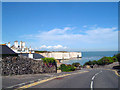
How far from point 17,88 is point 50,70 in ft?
44.3

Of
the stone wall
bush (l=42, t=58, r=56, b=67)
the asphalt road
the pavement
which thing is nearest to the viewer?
the pavement

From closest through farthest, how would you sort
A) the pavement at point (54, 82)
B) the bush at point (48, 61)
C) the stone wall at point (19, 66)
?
the pavement at point (54, 82)
the stone wall at point (19, 66)
the bush at point (48, 61)

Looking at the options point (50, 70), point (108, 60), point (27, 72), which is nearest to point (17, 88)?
point (27, 72)

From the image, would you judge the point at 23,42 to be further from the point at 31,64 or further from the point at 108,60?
the point at 108,60

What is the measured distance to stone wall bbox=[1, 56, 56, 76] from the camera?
1474 cm

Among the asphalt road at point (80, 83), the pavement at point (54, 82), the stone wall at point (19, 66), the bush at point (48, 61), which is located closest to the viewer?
the pavement at point (54, 82)

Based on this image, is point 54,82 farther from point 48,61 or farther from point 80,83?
point 48,61

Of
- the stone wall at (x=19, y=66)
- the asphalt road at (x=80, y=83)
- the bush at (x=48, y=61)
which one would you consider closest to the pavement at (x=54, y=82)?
the asphalt road at (x=80, y=83)

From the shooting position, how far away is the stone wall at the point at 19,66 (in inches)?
580

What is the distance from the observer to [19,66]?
1606 cm

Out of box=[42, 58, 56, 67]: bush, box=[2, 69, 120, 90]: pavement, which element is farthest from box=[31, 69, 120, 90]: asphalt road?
box=[42, 58, 56, 67]: bush

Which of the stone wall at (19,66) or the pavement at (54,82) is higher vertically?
the stone wall at (19,66)

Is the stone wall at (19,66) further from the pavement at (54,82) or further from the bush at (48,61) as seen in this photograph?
the bush at (48,61)

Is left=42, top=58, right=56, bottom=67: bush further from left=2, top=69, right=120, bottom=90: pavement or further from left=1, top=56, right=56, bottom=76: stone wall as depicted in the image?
left=2, top=69, right=120, bottom=90: pavement
